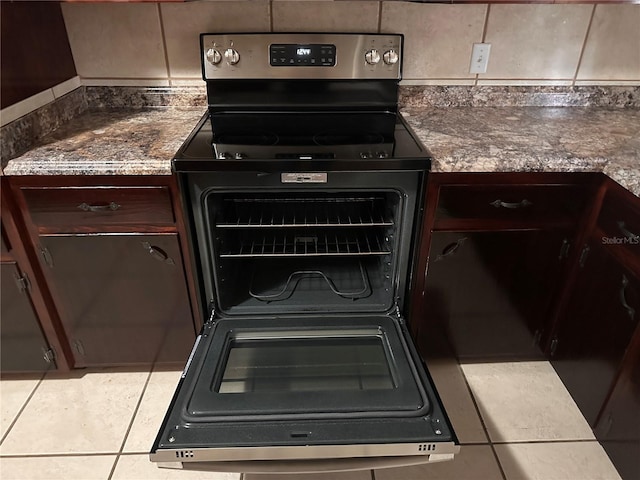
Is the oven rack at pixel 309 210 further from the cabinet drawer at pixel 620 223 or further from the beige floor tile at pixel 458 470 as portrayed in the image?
the beige floor tile at pixel 458 470

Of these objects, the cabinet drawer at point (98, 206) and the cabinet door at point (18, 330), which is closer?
the cabinet drawer at point (98, 206)

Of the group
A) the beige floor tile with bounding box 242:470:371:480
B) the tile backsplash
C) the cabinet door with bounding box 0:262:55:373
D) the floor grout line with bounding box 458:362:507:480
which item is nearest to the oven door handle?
the beige floor tile with bounding box 242:470:371:480

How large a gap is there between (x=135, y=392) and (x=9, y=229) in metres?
0.69

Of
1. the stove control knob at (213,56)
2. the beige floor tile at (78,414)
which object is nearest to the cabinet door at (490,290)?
the stove control knob at (213,56)

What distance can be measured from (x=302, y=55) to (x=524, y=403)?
141 cm

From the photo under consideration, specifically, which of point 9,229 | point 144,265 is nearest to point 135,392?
point 144,265

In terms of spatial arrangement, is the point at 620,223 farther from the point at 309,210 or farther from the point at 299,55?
the point at 299,55

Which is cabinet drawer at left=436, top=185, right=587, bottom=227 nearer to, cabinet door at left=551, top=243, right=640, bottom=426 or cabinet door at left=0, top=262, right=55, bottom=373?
cabinet door at left=551, top=243, right=640, bottom=426

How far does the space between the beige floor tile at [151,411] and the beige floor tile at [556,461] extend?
3.61ft

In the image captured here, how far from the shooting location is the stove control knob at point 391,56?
1560 millimetres

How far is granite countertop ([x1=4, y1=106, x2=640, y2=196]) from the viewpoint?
125cm

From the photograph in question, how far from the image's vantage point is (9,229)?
1.34 metres

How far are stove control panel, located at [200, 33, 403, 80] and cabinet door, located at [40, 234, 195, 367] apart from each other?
24.3 inches

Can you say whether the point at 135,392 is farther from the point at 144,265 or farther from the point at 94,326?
the point at 144,265
